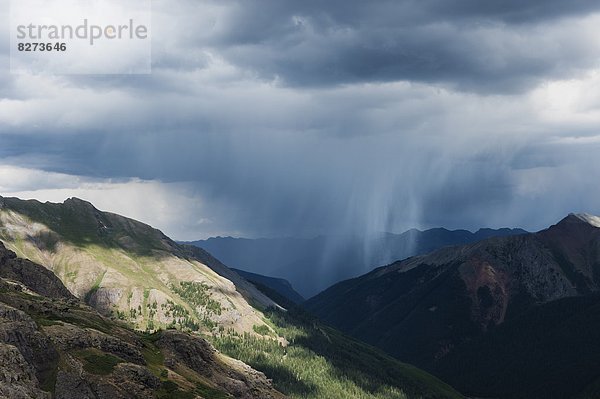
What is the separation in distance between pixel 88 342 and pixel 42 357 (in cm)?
2245

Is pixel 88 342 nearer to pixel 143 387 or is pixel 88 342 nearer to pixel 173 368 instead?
pixel 143 387

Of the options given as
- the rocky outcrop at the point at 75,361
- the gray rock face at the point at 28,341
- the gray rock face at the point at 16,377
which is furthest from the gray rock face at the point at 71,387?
the gray rock face at the point at 16,377

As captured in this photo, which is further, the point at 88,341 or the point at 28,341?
the point at 88,341

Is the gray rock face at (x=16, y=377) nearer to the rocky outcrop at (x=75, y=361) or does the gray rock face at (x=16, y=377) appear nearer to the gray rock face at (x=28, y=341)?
the rocky outcrop at (x=75, y=361)

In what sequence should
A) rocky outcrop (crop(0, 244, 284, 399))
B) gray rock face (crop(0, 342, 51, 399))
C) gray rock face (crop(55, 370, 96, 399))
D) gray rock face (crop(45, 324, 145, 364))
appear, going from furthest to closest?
gray rock face (crop(45, 324, 145, 364))
gray rock face (crop(55, 370, 96, 399))
rocky outcrop (crop(0, 244, 284, 399))
gray rock face (crop(0, 342, 51, 399))

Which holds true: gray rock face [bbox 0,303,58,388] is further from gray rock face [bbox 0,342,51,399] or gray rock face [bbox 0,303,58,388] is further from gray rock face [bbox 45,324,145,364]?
gray rock face [bbox 45,324,145,364]

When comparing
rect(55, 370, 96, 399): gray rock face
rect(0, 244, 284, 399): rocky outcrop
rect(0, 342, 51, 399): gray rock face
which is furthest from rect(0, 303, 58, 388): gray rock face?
→ rect(0, 342, 51, 399): gray rock face

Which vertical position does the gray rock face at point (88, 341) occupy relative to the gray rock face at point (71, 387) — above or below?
above

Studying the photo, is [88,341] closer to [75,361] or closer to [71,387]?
[75,361]

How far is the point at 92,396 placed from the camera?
129m

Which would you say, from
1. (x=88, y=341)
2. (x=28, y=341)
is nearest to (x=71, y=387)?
(x=28, y=341)

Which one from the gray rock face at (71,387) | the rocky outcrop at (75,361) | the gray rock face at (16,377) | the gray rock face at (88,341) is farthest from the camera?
the gray rock face at (88,341)

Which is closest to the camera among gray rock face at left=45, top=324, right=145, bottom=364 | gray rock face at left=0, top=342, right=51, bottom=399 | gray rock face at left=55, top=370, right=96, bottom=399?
gray rock face at left=0, top=342, right=51, bottom=399

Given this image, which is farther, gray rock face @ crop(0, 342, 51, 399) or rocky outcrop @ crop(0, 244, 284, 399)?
rocky outcrop @ crop(0, 244, 284, 399)
